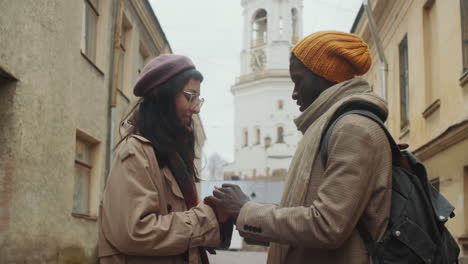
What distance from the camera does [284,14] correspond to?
61.1m

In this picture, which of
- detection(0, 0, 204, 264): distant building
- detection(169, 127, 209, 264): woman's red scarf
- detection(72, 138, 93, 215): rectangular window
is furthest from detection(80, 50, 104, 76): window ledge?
detection(169, 127, 209, 264): woman's red scarf

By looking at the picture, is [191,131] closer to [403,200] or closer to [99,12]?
[403,200]

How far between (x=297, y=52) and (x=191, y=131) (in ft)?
2.17

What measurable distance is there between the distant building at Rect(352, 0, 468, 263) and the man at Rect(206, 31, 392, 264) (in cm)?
476

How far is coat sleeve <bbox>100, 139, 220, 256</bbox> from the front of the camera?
2.39 meters

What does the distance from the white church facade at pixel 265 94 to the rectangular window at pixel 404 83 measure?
43.9 metres

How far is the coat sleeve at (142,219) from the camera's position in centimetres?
239

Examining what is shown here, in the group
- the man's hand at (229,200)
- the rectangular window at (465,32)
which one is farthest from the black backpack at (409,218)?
the rectangular window at (465,32)

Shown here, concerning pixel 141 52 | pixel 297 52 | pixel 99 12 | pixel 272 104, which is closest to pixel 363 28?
pixel 141 52

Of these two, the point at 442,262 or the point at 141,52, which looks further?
the point at 141,52

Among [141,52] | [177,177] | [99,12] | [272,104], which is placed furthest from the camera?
[272,104]

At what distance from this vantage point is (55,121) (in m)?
8.83

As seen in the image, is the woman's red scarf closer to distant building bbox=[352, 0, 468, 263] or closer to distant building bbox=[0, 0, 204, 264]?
distant building bbox=[0, 0, 204, 264]

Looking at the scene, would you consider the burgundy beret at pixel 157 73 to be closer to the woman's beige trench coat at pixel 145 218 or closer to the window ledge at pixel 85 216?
the woman's beige trench coat at pixel 145 218
